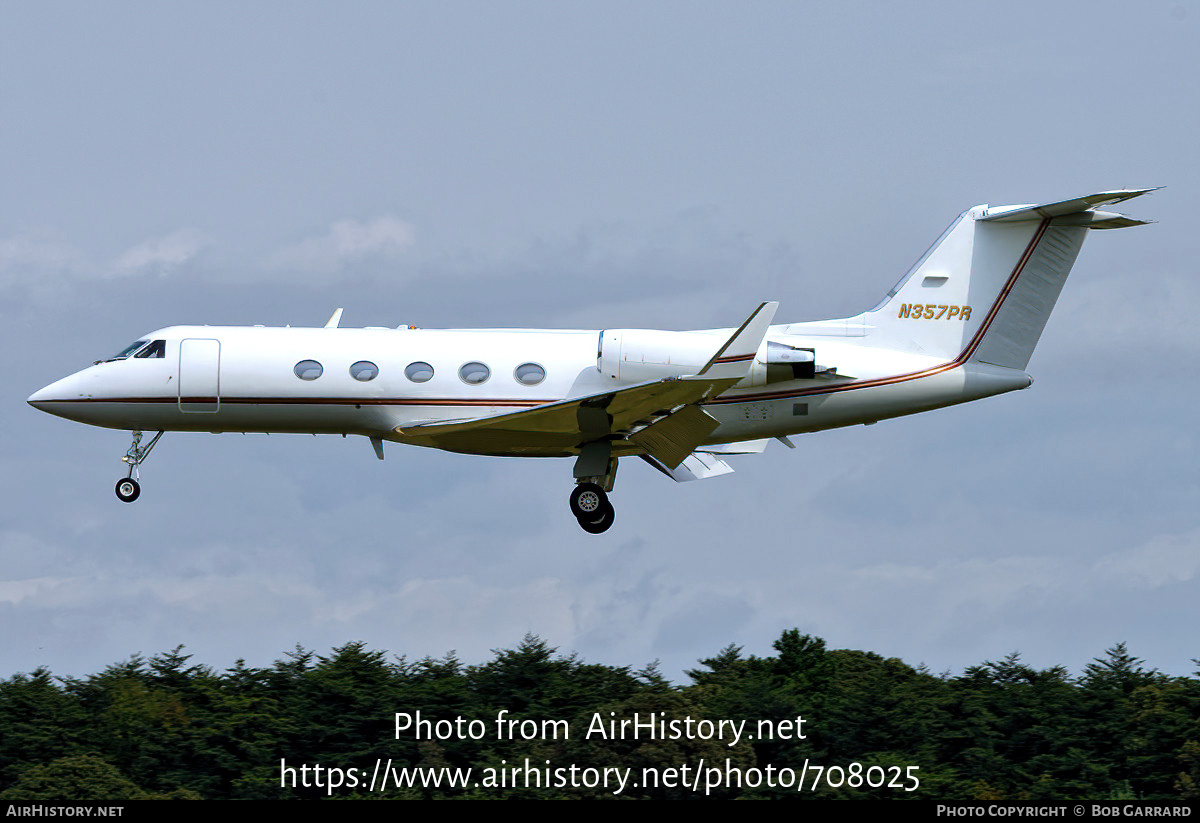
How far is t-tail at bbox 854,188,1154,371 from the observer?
27.1 meters

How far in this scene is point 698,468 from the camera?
2833cm

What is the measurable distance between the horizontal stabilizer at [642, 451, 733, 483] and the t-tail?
372 cm

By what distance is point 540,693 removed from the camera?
123 ft

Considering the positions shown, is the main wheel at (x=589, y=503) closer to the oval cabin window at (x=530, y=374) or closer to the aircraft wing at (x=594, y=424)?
the aircraft wing at (x=594, y=424)

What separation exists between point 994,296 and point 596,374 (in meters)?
7.30

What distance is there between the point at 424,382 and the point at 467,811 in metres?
7.05

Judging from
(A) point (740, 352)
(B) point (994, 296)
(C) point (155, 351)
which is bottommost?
(A) point (740, 352)

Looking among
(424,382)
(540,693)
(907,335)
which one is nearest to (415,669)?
(540,693)

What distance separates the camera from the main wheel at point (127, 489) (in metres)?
27.3

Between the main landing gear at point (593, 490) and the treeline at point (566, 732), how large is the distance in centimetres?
717

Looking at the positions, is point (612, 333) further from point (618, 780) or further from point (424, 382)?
point (618, 780)

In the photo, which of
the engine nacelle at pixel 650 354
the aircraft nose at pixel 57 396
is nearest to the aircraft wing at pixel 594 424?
the engine nacelle at pixel 650 354

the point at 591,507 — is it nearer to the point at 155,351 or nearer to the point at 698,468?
the point at 698,468

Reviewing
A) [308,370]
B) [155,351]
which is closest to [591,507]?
[308,370]
